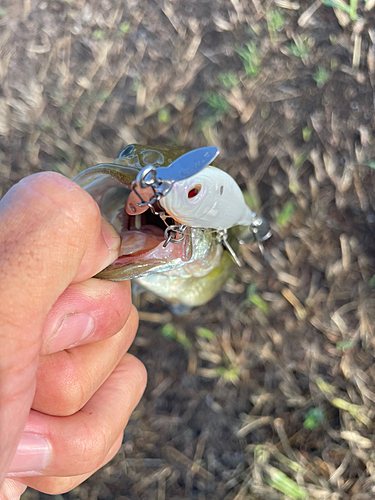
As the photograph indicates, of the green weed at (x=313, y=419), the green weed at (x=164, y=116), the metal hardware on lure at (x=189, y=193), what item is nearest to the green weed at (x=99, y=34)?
the green weed at (x=164, y=116)

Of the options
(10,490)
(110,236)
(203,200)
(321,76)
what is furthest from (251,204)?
(10,490)

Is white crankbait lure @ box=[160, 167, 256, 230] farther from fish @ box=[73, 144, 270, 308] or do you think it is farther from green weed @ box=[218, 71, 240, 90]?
green weed @ box=[218, 71, 240, 90]

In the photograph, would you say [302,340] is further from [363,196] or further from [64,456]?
[64,456]

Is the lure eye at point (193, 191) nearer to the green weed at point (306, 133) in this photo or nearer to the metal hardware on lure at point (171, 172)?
the metal hardware on lure at point (171, 172)

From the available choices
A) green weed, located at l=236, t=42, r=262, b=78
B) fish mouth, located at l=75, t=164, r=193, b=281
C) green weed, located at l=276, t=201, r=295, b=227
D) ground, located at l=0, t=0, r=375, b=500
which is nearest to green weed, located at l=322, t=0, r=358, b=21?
ground, located at l=0, t=0, r=375, b=500

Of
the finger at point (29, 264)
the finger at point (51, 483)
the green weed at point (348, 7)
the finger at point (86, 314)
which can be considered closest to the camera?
the finger at point (29, 264)

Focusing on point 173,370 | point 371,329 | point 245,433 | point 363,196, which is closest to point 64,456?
point 173,370

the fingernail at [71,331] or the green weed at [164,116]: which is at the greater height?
the fingernail at [71,331]
